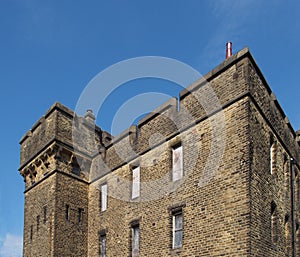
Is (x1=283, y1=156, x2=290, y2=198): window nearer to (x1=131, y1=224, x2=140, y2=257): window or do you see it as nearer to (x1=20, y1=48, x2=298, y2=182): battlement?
(x1=20, y1=48, x2=298, y2=182): battlement

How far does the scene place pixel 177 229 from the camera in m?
14.6

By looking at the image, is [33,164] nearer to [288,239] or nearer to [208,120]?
[208,120]

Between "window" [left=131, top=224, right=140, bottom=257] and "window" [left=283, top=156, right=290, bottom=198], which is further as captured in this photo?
"window" [left=131, top=224, right=140, bottom=257]

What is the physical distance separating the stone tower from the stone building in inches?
2.0

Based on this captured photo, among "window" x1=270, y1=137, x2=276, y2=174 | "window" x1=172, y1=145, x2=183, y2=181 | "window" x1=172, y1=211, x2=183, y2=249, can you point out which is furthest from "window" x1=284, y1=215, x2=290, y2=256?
"window" x1=172, y1=145, x2=183, y2=181

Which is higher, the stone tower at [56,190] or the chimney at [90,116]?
the chimney at [90,116]

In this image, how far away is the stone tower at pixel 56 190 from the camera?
62.1 ft

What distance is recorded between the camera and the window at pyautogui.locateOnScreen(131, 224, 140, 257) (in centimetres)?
1638

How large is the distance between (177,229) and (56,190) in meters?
7.02

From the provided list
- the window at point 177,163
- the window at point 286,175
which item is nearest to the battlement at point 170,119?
the window at point 177,163

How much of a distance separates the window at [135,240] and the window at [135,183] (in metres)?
1.35

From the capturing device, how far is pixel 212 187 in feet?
43.8

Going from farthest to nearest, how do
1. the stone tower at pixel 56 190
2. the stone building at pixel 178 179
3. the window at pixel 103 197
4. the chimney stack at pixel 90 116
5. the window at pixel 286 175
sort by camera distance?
the chimney stack at pixel 90 116, the window at pixel 103 197, the stone tower at pixel 56 190, the window at pixel 286 175, the stone building at pixel 178 179

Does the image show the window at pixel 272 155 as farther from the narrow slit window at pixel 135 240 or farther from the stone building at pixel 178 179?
the narrow slit window at pixel 135 240
